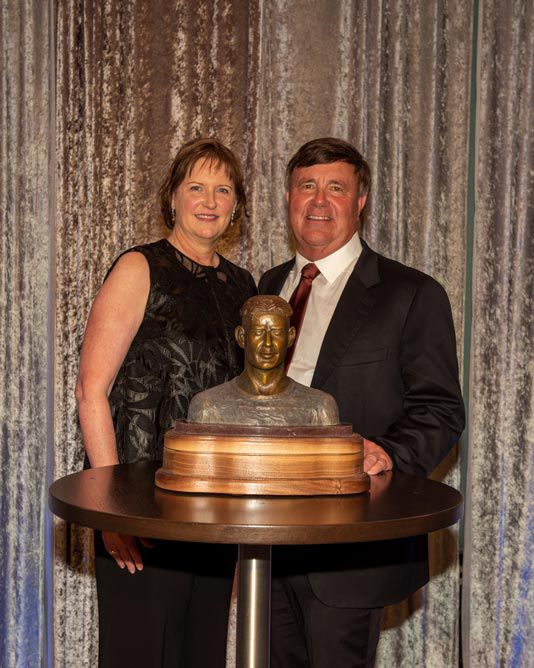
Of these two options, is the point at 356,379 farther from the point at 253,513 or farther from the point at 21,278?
the point at 21,278

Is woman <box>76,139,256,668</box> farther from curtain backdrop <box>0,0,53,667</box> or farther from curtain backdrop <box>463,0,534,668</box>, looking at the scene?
curtain backdrop <box>463,0,534,668</box>

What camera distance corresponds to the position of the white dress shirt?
267cm

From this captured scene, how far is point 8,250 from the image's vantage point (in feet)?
11.7

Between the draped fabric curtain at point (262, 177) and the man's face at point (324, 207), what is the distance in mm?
752

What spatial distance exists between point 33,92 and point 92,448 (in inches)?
67.8

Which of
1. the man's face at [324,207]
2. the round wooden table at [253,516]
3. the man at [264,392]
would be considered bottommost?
the round wooden table at [253,516]

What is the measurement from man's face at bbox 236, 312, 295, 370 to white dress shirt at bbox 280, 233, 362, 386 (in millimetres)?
584

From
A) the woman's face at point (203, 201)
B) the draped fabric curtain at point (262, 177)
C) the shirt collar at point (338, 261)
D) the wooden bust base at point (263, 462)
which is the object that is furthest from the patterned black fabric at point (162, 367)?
the draped fabric curtain at point (262, 177)

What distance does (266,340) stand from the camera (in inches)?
Answer: 80.9

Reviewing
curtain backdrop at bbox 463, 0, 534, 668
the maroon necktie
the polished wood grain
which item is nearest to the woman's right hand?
the polished wood grain

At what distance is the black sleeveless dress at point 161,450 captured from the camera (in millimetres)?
2404

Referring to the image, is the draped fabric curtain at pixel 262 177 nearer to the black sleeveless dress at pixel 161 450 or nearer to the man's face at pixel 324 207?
the man's face at pixel 324 207

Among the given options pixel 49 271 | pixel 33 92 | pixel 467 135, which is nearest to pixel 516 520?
pixel 467 135

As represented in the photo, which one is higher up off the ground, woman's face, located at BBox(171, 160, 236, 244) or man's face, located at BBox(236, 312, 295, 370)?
woman's face, located at BBox(171, 160, 236, 244)
